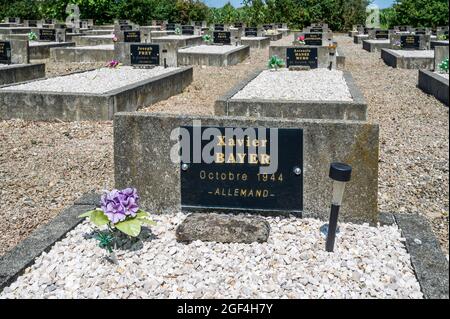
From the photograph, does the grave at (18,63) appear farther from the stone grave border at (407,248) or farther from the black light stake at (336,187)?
the black light stake at (336,187)

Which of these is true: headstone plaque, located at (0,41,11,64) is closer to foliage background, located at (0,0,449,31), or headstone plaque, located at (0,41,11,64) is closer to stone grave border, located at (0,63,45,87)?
stone grave border, located at (0,63,45,87)

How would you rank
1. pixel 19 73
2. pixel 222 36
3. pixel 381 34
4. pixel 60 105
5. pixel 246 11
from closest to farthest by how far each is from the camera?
pixel 60 105
pixel 19 73
pixel 222 36
pixel 381 34
pixel 246 11

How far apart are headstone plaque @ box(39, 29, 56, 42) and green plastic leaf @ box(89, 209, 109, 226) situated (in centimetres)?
2130

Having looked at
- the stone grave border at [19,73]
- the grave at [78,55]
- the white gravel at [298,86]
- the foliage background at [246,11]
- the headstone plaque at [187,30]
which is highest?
the foliage background at [246,11]

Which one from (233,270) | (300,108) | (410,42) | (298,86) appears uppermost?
(410,42)

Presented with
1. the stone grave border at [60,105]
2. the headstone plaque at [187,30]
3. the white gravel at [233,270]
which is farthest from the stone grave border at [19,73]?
the headstone plaque at [187,30]

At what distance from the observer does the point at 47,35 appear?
24.1 m

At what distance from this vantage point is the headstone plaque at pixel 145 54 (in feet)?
52.4

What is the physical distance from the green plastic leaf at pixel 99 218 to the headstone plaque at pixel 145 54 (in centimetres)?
1214

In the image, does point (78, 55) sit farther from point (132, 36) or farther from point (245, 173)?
point (245, 173)

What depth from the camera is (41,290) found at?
3660mm

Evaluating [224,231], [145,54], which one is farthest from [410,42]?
[224,231]

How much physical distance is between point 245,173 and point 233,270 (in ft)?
3.61
